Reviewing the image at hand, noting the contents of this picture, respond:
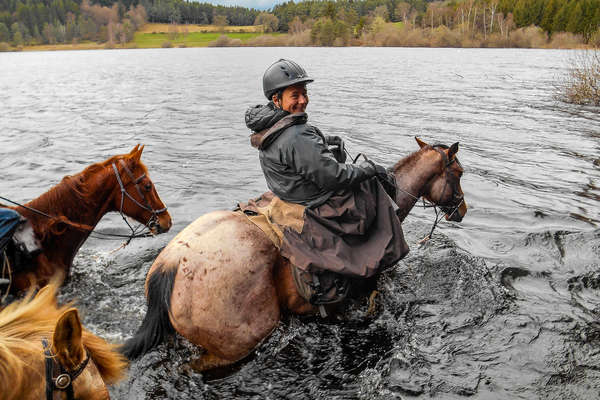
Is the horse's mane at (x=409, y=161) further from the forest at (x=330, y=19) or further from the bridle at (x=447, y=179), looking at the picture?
the forest at (x=330, y=19)

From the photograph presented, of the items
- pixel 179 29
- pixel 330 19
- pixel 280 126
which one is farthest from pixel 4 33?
pixel 280 126

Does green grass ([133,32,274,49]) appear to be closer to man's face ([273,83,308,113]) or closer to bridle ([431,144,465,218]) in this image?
bridle ([431,144,465,218])

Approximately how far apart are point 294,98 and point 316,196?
1.00 metres

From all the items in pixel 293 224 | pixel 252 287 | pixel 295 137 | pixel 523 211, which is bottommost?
pixel 523 211

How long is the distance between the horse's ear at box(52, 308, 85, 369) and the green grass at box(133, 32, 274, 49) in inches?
5091

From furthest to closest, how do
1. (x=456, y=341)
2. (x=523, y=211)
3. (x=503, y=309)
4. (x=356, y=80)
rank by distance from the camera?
(x=356, y=80) → (x=523, y=211) → (x=503, y=309) → (x=456, y=341)

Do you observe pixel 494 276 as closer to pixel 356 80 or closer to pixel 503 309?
pixel 503 309

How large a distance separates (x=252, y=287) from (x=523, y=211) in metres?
8.04

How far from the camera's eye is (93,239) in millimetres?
8516

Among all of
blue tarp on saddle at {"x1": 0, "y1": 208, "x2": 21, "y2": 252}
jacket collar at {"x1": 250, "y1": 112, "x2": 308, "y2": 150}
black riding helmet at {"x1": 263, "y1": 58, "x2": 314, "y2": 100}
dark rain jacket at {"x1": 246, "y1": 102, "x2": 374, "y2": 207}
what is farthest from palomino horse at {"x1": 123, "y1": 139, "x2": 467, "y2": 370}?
blue tarp on saddle at {"x1": 0, "y1": 208, "x2": 21, "y2": 252}


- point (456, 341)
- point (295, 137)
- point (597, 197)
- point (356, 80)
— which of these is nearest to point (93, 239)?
point (295, 137)

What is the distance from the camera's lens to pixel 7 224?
14.4 feet

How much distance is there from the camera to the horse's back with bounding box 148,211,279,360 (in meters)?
3.69

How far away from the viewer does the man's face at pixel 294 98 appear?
163 inches
